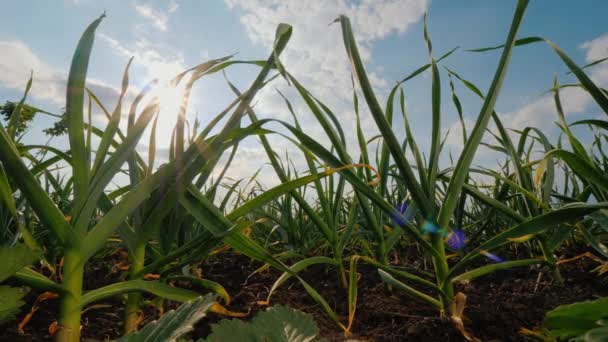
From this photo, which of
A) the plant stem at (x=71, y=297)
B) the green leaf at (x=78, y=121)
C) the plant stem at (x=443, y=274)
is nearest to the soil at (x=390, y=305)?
the plant stem at (x=443, y=274)

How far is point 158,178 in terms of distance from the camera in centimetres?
73

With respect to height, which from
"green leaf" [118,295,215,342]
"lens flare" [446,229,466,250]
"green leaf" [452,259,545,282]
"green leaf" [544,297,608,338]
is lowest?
"green leaf" [544,297,608,338]

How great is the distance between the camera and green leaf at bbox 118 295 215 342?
13.6 inches

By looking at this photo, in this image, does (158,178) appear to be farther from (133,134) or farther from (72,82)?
(72,82)

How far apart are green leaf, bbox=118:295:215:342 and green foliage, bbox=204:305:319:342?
3cm

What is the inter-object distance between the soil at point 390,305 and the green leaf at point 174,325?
45 cm

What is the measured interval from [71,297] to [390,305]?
2.39 feet

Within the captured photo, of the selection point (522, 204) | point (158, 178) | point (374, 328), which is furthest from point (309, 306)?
point (522, 204)

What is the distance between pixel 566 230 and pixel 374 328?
0.54 metres

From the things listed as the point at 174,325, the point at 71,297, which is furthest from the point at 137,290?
the point at 174,325

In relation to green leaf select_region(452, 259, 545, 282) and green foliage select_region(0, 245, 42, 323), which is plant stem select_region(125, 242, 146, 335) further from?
green leaf select_region(452, 259, 545, 282)

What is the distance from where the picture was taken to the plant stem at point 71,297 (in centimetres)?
65

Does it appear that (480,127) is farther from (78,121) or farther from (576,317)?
(78,121)

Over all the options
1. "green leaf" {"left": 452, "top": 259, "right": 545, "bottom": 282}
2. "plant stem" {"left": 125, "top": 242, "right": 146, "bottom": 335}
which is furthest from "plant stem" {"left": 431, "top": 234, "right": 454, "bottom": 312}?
"plant stem" {"left": 125, "top": 242, "right": 146, "bottom": 335}
